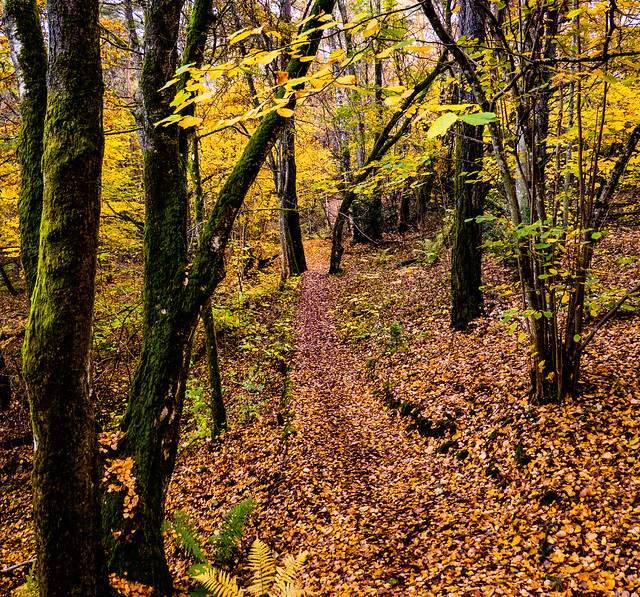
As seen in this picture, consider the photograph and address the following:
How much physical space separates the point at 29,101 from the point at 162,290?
66.9 inches

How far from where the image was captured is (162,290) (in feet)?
10.4

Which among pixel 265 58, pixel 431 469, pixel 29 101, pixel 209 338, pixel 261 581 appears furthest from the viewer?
pixel 209 338

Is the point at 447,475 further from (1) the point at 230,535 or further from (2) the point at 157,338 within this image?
(2) the point at 157,338

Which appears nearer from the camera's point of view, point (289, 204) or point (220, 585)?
point (220, 585)

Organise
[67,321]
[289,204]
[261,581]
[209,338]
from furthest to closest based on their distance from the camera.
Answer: [289,204] → [209,338] → [261,581] → [67,321]

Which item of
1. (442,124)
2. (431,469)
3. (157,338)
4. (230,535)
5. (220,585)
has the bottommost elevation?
(230,535)

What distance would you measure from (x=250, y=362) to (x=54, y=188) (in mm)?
7872

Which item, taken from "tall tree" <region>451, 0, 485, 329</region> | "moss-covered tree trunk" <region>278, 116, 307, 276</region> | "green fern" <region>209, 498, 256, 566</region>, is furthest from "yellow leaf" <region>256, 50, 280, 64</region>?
"moss-covered tree trunk" <region>278, 116, 307, 276</region>

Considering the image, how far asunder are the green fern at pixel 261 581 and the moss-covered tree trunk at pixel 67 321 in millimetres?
1132

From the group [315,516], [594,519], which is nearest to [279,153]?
[315,516]

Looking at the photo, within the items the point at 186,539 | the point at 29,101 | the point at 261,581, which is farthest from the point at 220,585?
the point at 29,101

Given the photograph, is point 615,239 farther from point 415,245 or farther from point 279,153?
point 279,153

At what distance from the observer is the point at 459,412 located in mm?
5129

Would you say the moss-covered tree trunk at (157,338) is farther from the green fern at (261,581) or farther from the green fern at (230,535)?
the green fern at (230,535)
